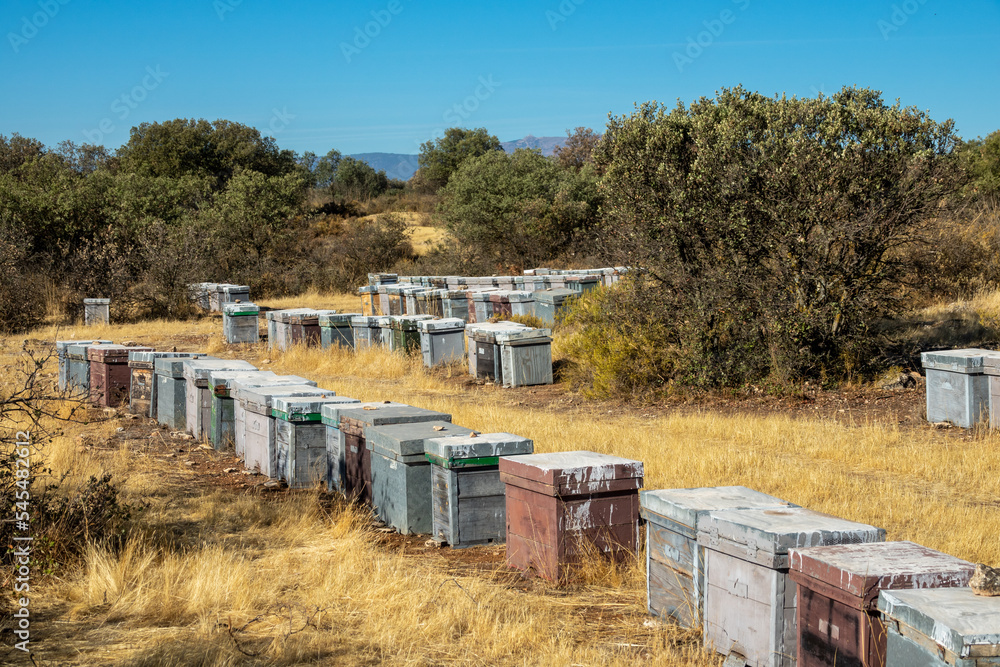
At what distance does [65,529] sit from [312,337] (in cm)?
1323

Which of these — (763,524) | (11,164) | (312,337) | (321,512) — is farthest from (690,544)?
(11,164)

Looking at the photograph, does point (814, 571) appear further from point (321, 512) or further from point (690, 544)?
point (321, 512)

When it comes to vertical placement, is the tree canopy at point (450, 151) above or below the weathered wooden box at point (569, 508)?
above

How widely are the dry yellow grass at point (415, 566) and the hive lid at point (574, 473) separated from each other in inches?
25.3

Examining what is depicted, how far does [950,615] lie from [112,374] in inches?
512

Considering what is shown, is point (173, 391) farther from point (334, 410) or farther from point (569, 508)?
point (569, 508)

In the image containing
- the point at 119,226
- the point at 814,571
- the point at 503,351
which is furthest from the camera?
the point at 119,226

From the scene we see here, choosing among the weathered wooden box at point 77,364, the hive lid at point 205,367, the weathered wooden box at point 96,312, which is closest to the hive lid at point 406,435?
→ the hive lid at point 205,367

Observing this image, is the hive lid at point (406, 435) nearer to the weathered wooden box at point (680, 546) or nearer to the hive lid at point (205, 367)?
the weathered wooden box at point (680, 546)

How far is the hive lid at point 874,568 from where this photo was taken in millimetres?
3898

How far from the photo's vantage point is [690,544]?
5.11 metres

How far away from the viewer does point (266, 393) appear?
9.55 m

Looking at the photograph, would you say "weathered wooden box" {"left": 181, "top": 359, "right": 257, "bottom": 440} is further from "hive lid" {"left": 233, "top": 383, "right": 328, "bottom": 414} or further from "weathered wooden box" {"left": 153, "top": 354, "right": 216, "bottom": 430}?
"hive lid" {"left": 233, "top": 383, "right": 328, "bottom": 414}

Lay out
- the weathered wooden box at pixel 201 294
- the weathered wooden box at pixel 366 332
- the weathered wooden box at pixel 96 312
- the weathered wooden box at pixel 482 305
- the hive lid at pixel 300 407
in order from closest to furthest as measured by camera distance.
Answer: the hive lid at pixel 300 407 → the weathered wooden box at pixel 366 332 → the weathered wooden box at pixel 482 305 → the weathered wooden box at pixel 96 312 → the weathered wooden box at pixel 201 294
